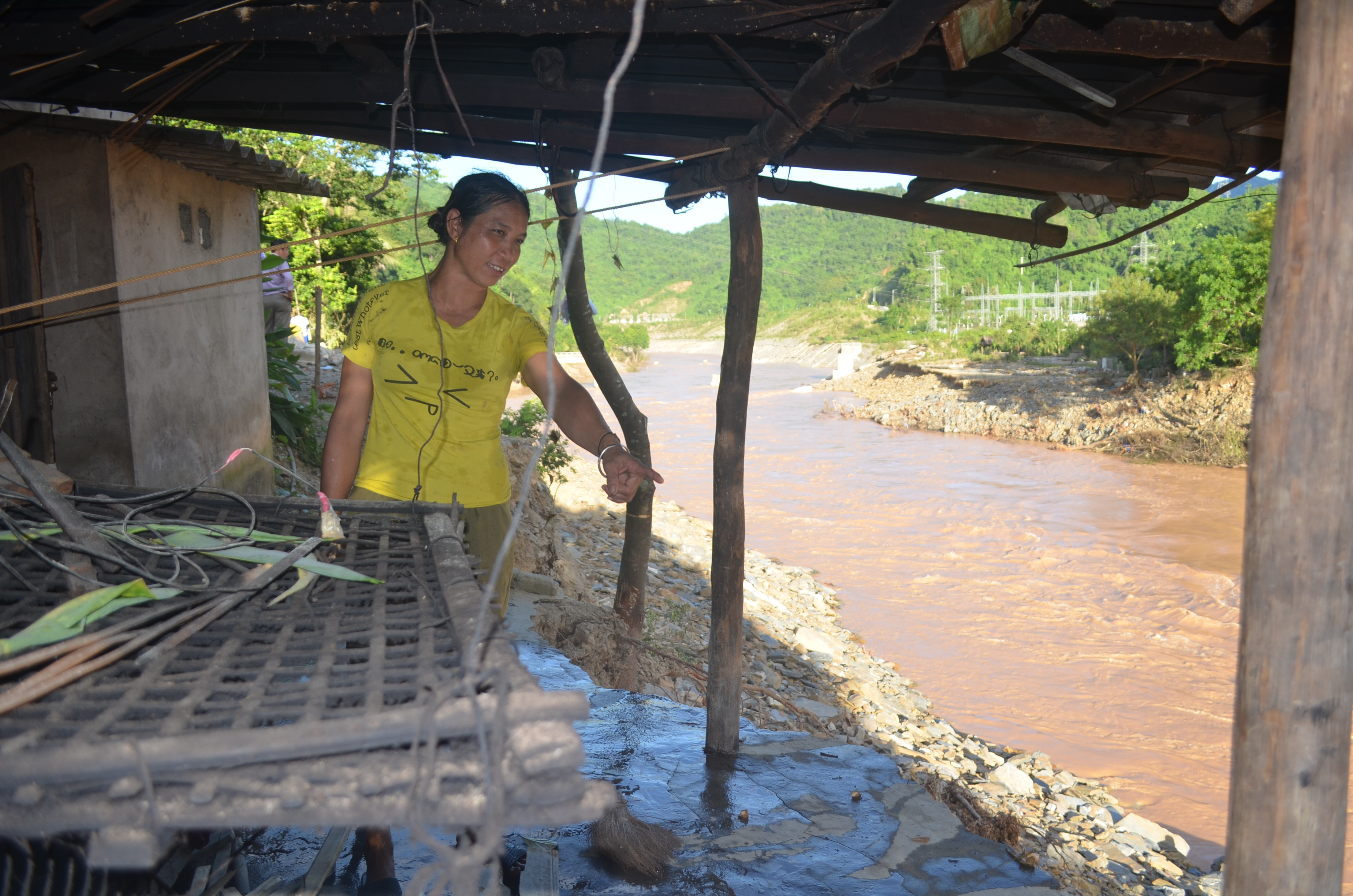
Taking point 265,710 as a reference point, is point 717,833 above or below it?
below

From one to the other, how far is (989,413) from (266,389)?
1886cm

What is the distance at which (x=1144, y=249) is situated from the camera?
5006 cm

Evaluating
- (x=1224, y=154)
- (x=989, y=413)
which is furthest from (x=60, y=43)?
(x=989, y=413)

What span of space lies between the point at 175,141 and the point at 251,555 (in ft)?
11.1

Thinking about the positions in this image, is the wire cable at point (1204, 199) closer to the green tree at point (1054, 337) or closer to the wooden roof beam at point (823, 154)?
the wooden roof beam at point (823, 154)

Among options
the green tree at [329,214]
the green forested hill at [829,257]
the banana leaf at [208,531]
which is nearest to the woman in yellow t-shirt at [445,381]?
the banana leaf at [208,531]

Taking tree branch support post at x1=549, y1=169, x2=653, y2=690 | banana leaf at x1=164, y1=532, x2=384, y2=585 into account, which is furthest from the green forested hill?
banana leaf at x1=164, y1=532, x2=384, y2=585

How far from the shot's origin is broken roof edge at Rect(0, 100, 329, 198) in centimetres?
392

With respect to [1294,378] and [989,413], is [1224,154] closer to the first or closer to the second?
[1294,378]

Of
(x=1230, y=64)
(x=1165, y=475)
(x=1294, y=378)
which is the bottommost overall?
(x=1165, y=475)

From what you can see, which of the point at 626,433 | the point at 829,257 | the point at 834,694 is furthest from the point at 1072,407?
the point at 829,257

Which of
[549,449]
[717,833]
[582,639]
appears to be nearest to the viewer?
[717,833]

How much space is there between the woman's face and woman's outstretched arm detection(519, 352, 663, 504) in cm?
31

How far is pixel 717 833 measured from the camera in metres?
3.11
